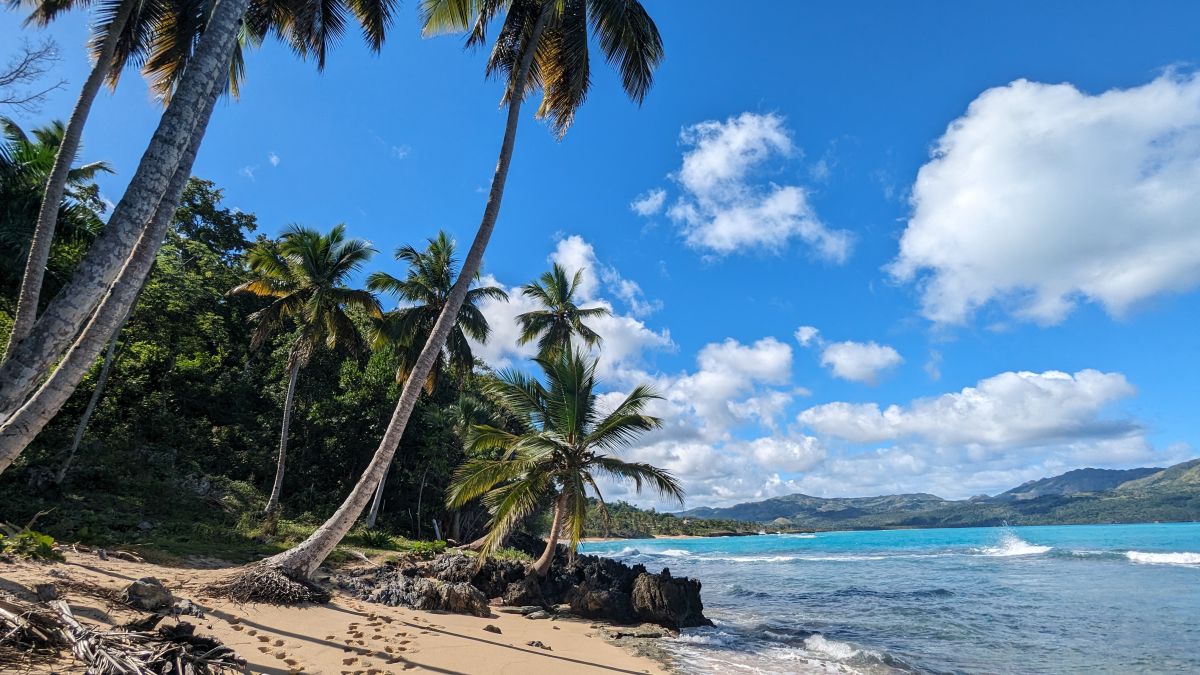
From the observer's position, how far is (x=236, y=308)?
23516mm

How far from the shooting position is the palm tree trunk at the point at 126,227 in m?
4.24

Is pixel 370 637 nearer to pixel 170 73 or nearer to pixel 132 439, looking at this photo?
pixel 170 73

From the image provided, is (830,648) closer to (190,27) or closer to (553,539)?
(553,539)

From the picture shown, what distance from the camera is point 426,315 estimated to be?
2050 centimetres

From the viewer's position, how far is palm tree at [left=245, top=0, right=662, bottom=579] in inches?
371

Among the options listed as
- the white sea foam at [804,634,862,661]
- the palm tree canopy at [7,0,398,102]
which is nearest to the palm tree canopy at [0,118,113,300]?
the palm tree canopy at [7,0,398,102]

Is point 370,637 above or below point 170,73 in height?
below

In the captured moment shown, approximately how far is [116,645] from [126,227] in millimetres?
3356

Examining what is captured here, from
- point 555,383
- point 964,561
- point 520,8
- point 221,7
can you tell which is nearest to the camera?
point 221,7

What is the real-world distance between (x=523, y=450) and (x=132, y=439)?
14719mm

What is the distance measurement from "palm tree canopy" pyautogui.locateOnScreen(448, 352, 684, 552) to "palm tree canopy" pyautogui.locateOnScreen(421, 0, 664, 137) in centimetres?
622

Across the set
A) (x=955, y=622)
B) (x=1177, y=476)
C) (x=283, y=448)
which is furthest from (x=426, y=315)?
(x=1177, y=476)

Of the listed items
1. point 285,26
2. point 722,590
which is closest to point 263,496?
point 285,26

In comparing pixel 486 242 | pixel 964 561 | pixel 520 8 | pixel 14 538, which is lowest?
pixel 964 561
